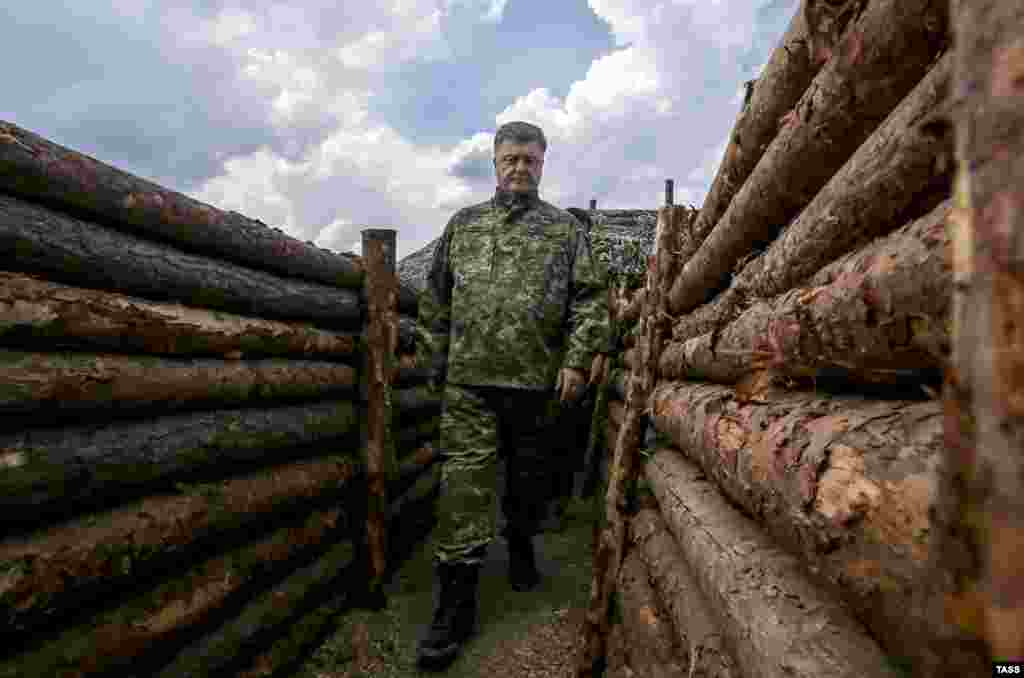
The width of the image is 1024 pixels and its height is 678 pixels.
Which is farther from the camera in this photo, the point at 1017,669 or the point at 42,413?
the point at 42,413

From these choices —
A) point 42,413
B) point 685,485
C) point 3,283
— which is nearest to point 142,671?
point 42,413

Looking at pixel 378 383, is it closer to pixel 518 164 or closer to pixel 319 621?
pixel 319 621

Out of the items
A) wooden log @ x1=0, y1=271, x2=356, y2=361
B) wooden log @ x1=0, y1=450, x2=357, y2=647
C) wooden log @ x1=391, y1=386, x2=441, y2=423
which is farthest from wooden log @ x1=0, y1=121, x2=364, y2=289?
wooden log @ x1=391, y1=386, x2=441, y2=423

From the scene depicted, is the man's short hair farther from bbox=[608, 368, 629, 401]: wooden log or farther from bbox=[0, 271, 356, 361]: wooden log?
bbox=[608, 368, 629, 401]: wooden log

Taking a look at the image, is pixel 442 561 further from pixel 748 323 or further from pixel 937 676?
pixel 937 676

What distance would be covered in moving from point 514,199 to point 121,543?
2.75 meters

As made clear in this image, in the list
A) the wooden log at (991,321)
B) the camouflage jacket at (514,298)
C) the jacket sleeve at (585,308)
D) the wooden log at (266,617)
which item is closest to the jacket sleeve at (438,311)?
the camouflage jacket at (514,298)

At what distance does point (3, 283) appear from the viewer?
Answer: 69.2 inches

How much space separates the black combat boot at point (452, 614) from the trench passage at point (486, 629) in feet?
0.26

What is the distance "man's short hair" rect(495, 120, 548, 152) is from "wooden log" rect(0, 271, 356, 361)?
178cm

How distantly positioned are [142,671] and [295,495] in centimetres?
106

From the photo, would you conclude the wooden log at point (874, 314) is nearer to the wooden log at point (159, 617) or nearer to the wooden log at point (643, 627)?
the wooden log at point (643, 627)

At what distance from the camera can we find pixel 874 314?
103cm

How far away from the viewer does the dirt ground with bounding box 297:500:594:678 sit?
9.98ft
